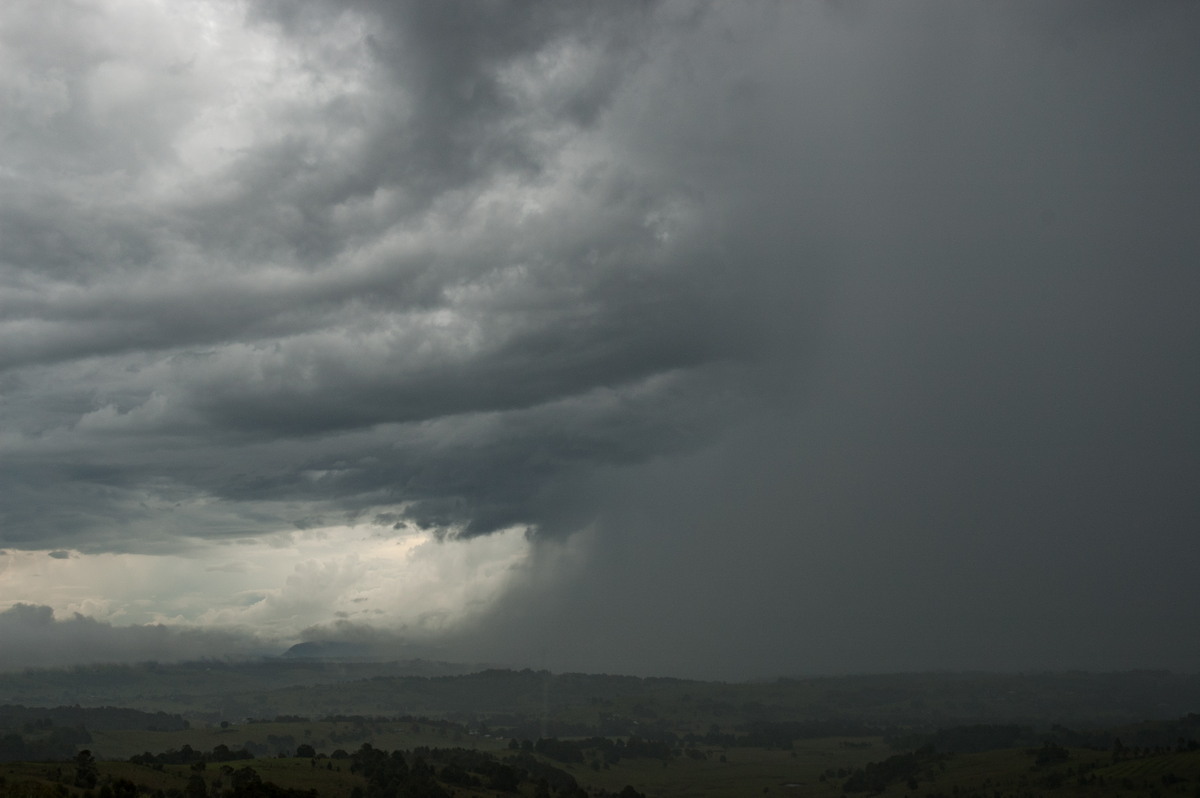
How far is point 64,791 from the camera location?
105188 mm

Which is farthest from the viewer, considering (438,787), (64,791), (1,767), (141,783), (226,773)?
(438,787)

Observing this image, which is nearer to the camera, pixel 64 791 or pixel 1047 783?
pixel 64 791

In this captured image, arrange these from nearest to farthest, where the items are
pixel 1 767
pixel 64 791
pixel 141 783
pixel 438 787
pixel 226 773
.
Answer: pixel 64 791 → pixel 1 767 → pixel 141 783 → pixel 226 773 → pixel 438 787

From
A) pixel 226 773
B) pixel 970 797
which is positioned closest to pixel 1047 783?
pixel 970 797

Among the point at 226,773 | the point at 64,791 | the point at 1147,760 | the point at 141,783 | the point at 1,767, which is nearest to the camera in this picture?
the point at 64,791

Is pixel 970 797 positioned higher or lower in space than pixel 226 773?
lower

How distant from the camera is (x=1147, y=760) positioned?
623ft

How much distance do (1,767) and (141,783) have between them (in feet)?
61.3

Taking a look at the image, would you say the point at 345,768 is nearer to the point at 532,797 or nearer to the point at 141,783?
the point at 532,797

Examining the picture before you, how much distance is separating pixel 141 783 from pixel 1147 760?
198m

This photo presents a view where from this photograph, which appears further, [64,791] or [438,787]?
[438,787]

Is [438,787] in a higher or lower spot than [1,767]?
lower

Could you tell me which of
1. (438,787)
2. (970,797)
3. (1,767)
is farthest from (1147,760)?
(1,767)

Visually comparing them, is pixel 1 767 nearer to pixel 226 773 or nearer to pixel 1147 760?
pixel 226 773
